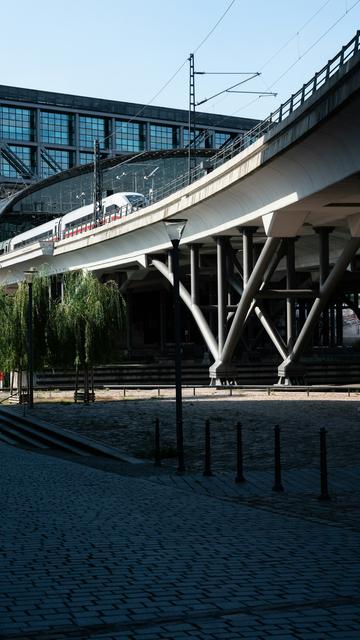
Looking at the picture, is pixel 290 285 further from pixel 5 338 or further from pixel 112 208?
pixel 112 208

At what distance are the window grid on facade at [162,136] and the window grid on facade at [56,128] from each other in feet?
35.2

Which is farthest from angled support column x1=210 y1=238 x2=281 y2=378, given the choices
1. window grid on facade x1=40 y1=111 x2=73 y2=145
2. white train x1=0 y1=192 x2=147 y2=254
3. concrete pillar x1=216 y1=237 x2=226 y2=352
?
window grid on facade x1=40 y1=111 x2=73 y2=145

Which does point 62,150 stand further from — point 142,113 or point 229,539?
point 229,539

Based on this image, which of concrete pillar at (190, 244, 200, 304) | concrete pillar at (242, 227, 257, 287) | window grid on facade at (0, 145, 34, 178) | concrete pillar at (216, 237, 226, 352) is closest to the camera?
concrete pillar at (242, 227, 257, 287)

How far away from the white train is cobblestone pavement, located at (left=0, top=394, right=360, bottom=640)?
3922cm

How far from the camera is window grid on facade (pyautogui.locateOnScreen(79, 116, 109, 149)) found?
388 feet

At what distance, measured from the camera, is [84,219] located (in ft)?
235

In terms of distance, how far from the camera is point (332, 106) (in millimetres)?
23969

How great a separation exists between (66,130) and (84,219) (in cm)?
4899

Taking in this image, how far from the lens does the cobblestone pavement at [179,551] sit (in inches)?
256

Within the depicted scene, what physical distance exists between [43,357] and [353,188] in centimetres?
1491

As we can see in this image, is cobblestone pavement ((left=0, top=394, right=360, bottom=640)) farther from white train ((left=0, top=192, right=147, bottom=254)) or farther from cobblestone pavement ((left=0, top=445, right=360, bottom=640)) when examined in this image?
white train ((left=0, top=192, right=147, bottom=254))

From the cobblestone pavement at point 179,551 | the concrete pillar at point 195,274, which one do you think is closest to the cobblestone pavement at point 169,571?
the cobblestone pavement at point 179,551

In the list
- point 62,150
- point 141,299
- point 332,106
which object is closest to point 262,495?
point 332,106
